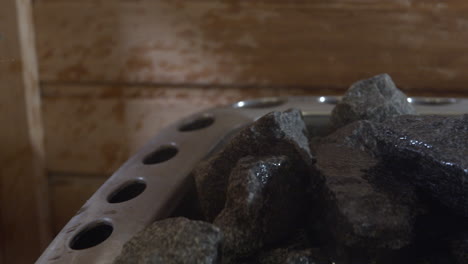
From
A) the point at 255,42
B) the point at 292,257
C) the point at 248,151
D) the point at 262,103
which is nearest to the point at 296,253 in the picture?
the point at 292,257

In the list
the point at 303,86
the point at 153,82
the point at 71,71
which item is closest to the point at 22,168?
the point at 71,71

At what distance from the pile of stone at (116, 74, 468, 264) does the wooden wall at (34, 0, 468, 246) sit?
1.89 feet

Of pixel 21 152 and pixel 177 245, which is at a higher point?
pixel 177 245

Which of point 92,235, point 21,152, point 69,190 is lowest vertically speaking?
point 69,190

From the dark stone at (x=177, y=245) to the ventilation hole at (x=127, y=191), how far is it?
14 centimetres

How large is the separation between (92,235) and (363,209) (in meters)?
0.24

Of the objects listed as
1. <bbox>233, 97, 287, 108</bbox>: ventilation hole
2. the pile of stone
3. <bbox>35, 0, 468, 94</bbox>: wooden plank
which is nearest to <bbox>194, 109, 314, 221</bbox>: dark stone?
the pile of stone

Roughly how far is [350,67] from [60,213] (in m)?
0.74

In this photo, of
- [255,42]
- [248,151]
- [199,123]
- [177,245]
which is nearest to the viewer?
[177,245]

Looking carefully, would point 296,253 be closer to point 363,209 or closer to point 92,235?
point 363,209

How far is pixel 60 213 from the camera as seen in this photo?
1.28 m

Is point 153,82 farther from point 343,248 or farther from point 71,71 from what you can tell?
point 343,248

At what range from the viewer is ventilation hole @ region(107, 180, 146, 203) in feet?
1.82

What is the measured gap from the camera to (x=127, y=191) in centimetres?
57
